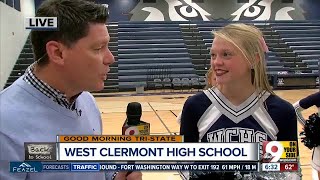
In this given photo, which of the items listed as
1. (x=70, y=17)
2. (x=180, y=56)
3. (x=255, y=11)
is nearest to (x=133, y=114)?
(x=70, y=17)

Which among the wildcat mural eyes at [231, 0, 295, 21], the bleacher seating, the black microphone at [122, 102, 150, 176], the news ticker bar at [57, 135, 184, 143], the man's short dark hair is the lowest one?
the news ticker bar at [57, 135, 184, 143]

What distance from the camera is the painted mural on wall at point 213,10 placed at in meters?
7.23

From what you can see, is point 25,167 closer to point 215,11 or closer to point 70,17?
point 70,17

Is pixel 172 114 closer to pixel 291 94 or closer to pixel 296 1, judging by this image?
pixel 291 94

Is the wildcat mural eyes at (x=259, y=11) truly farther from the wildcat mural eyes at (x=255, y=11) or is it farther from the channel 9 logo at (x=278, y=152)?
the channel 9 logo at (x=278, y=152)

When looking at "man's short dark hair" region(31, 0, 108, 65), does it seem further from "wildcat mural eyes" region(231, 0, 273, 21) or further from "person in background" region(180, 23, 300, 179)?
"wildcat mural eyes" region(231, 0, 273, 21)

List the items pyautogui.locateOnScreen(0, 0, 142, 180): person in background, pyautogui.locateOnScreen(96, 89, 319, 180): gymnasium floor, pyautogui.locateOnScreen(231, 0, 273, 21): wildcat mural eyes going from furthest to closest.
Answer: pyautogui.locateOnScreen(231, 0, 273, 21): wildcat mural eyes < pyautogui.locateOnScreen(96, 89, 319, 180): gymnasium floor < pyautogui.locateOnScreen(0, 0, 142, 180): person in background

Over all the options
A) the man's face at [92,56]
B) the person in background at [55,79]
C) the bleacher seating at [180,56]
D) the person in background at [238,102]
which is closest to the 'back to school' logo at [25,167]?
the person in background at [55,79]

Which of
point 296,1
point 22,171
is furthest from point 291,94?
point 22,171

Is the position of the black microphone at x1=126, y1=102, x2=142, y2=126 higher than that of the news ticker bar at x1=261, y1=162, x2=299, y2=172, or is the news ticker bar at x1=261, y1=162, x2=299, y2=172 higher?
the black microphone at x1=126, y1=102, x2=142, y2=126

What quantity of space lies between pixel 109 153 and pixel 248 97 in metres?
0.27

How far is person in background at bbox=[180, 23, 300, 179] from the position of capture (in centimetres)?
54

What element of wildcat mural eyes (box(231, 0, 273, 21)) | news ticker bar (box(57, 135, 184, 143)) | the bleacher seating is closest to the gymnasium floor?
the bleacher seating

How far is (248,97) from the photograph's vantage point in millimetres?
594
